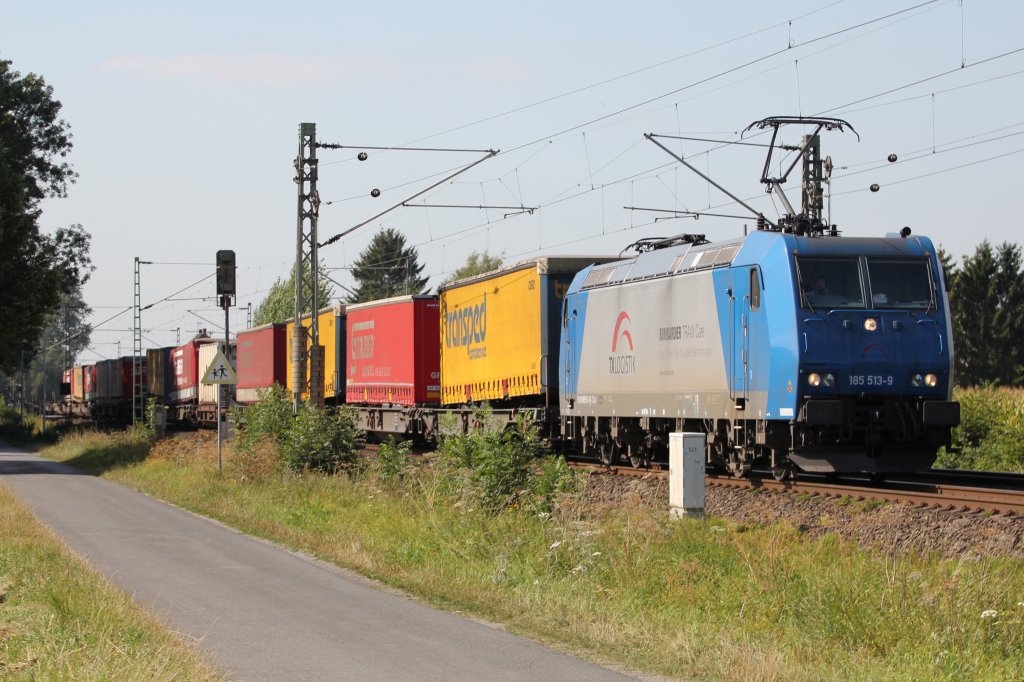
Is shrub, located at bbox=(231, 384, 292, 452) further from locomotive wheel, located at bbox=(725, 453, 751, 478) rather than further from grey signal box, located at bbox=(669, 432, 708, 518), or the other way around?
grey signal box, located at bbox=(669, 432, 708, 518)

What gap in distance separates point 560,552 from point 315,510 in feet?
22.3

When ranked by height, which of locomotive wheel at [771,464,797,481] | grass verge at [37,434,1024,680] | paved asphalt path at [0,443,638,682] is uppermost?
locomotive wheel at [771,464,797,481]

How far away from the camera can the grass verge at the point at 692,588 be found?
28.5 feet

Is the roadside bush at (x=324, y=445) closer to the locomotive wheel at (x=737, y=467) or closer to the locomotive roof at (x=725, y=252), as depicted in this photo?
the locomotive roof at (x=725, y=252)

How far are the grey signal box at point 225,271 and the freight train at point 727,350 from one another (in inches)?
206

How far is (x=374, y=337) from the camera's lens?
3434 centimetres

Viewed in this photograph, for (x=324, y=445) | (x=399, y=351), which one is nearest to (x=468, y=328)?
(x=399, y=351)

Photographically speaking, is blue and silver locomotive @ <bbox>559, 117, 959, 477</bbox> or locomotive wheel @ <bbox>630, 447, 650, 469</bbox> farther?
locomotive wheel @ <bbox>630, 447, 650, 469</bbox>

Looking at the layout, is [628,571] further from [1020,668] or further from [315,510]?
[315,510]

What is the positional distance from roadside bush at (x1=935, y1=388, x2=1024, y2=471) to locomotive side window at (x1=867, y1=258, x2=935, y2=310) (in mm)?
7526

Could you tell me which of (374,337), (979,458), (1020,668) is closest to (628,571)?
(1020,668)

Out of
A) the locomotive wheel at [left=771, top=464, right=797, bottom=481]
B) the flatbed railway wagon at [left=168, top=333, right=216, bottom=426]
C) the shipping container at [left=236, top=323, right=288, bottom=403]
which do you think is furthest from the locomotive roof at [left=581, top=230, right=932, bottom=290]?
the flatbed railway wagon at [left=168, top=333, right=216, bottom=426]

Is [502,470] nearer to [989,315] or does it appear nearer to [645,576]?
[645,576]

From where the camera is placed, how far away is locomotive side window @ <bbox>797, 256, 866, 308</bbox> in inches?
715
